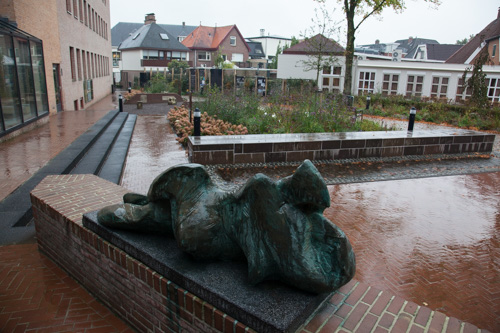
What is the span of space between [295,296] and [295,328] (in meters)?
0.19

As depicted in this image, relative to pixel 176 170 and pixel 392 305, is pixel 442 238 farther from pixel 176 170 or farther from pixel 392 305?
pixel 176 170

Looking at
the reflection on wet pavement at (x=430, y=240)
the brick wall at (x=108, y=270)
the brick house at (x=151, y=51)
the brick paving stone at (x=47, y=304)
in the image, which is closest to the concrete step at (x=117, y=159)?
the brick wall at (x=108, y=270)

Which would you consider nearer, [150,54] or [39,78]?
[39,78]

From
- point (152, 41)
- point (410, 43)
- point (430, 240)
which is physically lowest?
point (430, 240)

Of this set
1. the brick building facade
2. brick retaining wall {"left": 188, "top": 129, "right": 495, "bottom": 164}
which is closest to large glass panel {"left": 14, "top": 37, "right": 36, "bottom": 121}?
the brick building facade

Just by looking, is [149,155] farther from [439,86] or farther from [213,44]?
[213,44]

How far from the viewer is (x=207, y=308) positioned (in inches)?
87.0

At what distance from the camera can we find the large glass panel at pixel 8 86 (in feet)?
33.5

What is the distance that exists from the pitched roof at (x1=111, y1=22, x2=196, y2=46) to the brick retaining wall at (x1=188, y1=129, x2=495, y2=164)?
240 feet

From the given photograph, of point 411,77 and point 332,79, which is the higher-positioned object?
point 411,77

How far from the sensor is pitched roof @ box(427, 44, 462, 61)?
52.8m

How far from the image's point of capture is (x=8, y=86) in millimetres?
10625

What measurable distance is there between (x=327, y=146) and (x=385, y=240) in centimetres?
499

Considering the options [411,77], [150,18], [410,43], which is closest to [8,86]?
[411,77]
